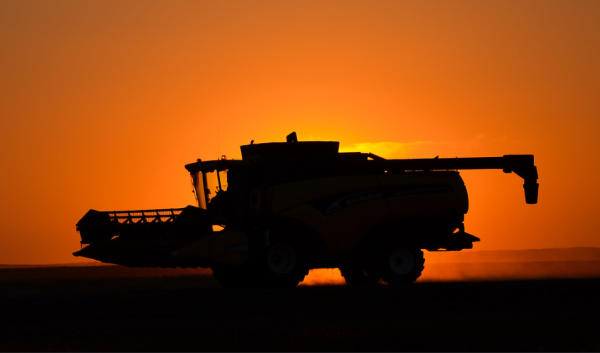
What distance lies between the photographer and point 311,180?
75.3ft

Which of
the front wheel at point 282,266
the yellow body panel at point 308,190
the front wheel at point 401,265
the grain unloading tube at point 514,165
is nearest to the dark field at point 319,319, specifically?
the front wheel at point 282,266

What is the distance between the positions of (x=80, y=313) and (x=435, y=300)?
7667 millimetres

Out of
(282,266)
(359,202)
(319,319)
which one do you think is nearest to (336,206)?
(359,202)

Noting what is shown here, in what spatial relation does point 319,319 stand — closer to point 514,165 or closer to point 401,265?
point 401,265

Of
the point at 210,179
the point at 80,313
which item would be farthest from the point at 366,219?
the point at 80,313

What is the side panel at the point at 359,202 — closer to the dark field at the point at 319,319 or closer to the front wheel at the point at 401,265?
the front wheel at the point at 401,265

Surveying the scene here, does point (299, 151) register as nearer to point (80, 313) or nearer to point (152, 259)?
point (152, 259)

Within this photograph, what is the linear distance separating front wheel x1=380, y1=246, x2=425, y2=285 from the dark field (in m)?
3.45

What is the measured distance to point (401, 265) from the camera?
23.8 m

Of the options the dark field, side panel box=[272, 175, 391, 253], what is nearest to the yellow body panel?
side panel box=[272, 175, 391, 253]

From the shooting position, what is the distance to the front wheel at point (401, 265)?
77.2ft

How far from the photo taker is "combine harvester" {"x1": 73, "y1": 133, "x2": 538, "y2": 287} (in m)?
22.3

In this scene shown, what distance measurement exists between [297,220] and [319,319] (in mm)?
5460

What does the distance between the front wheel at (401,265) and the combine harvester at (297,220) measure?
3 centimetres
